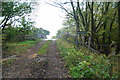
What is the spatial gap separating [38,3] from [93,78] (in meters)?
9.82

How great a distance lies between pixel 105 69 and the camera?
317 cm

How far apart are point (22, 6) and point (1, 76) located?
281 inches

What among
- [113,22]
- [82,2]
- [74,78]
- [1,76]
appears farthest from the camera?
[82,2]

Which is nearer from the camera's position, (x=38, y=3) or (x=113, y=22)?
(x=113, y=22)

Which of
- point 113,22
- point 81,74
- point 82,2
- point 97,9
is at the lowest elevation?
point 81,74

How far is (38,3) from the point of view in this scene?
424 inches

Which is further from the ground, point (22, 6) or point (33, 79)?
point (22, 6)

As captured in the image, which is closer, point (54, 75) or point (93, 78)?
point (93, 78)

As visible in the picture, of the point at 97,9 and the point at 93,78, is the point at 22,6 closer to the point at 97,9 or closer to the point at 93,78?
the point at 97,9

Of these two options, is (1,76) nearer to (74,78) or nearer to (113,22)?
(74,78)

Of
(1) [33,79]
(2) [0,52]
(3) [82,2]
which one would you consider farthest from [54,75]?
(3) [82,2]

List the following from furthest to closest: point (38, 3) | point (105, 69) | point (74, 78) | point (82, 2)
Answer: point (38, 3) → point (82, 2) → point (74, 78) → point (105, 69)

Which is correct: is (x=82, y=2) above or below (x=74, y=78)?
above

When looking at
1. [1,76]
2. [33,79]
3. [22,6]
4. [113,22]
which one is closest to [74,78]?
[33,79]
